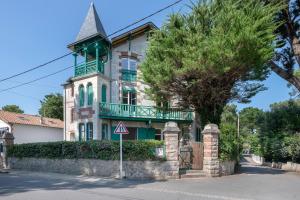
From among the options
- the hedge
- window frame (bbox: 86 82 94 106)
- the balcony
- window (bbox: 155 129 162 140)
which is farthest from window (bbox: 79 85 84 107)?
window (bbox: 155 129 162 140)

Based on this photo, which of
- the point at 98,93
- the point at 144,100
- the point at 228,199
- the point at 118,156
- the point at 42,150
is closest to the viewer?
the point at 228,199

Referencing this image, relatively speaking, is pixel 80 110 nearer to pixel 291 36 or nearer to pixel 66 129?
pixel 66 129

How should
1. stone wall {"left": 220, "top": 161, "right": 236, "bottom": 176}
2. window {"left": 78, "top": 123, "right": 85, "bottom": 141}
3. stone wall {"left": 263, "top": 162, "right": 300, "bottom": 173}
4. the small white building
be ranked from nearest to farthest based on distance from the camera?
stone wall {"left": 220, "top": 161, "right": 236, "bottom": 176}, stone wall {"left": 263, "top": 162, "right": 300, "bottom": 173}, window {"left": 78, "top": 123, "right": 85, "bottom": 141}, the small white building

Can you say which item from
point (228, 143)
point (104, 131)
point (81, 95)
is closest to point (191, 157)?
point (228, 143)

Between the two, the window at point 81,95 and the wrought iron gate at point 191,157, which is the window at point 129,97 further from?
the wrought iron gate at point 191,157

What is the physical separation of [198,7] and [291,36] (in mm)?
7666

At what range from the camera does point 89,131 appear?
2516 cm

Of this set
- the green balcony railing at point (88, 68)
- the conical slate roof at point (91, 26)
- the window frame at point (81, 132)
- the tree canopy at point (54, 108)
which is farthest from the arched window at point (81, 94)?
the tree canopy at point (54, 108)

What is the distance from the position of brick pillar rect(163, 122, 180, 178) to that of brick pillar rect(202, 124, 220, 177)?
1708 millimetres

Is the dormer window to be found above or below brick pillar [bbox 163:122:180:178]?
above

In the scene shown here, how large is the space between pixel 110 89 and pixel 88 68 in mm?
2407

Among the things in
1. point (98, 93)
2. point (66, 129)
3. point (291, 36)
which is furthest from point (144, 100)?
point (291, 36)

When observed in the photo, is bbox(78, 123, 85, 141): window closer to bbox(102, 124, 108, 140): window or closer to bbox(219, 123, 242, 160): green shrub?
bbox(102, 124, 108, 140): window

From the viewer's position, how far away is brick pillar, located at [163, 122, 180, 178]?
1574 cm
